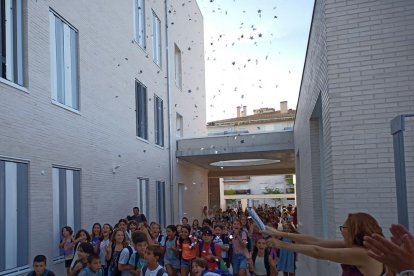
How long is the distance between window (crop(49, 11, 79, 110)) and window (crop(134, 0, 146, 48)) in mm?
6752

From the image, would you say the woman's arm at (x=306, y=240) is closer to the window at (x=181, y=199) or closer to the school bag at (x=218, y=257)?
the school bag at (x=218, y=257)

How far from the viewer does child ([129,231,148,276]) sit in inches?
325

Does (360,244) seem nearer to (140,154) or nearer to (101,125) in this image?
(101,125)

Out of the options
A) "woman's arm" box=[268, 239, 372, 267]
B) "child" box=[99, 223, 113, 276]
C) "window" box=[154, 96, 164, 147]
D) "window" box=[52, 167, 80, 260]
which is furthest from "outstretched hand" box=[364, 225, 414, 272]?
"window" box=[154, 96, 164, 147]

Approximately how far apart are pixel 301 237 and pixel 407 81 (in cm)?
335

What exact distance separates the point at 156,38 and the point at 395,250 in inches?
Result: 921

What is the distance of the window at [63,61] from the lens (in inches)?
508

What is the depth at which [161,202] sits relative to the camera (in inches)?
920

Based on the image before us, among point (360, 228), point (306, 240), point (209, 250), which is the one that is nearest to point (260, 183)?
point (209, 250)

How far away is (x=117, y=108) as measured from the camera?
1761cm

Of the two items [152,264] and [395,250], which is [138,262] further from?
[395,250]

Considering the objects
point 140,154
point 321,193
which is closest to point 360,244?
point 321,193

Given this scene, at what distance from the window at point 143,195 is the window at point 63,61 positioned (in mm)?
6859

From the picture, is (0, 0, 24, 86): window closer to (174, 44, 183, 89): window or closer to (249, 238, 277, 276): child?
(249, 238, 277, 276): child
